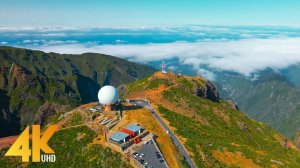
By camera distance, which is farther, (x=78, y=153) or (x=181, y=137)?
(x=181, y=137)

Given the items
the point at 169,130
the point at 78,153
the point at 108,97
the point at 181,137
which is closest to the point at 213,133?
the point at 169,130

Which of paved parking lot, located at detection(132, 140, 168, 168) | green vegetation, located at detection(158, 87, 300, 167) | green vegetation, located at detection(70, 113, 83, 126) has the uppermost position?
green vegetation, located at detection(70, 113, 83, 126)

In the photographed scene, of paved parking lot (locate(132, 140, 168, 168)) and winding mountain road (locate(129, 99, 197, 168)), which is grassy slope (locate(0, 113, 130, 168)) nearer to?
paved parking lot (locate(132, 140, 168, 168))

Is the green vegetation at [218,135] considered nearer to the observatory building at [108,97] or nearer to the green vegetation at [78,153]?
the observatory building at [108,97]

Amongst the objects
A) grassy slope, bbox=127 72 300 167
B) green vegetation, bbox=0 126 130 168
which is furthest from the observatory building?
grassy slope, bbox=127 72 300 167

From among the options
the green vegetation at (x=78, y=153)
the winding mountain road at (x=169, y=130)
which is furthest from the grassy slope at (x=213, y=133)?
the green vegetation at (x=78, y=153)

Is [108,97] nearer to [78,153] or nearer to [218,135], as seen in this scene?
[78,153]

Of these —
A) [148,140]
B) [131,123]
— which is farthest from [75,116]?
[148,140]

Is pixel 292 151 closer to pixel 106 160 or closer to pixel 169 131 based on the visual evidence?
pixel 169 131
